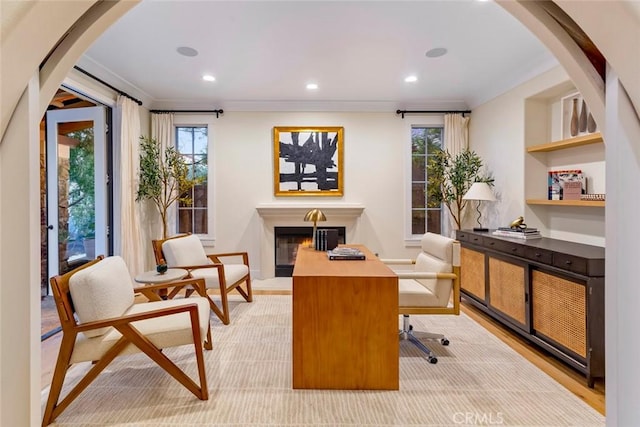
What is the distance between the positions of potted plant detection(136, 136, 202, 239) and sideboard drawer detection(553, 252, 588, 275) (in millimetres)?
4171

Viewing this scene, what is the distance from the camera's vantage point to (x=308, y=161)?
4.83 meters

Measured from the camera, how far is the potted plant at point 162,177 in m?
4.24

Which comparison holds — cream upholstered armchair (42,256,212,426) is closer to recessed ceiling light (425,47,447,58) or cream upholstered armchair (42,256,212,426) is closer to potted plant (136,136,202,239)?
potted plant (136,136,202,239)

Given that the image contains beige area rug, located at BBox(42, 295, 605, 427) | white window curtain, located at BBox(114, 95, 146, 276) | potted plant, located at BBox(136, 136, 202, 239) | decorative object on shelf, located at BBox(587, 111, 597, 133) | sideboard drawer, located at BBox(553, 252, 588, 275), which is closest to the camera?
beige area rug, located at BBox(42, 295, 605, 427)

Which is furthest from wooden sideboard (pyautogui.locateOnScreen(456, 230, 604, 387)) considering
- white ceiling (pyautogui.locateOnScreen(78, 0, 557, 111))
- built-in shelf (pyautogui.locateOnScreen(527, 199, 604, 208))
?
white ceiling (pyautogui.locateOnScreen(78, 0, 557, 111))

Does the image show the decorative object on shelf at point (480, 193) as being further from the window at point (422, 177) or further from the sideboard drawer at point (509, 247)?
the window at point (422, 177)

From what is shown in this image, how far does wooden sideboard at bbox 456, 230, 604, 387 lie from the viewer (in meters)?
2.04

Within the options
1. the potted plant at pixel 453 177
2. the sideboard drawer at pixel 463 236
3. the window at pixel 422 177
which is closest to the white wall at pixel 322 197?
the window at pixel 422 177

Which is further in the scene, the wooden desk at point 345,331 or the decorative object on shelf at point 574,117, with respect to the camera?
the decorative object on shelf at point 574,117

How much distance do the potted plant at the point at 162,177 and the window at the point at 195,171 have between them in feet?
0.59

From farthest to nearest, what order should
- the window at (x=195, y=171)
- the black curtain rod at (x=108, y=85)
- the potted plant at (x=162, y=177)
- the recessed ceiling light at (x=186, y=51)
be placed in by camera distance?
the window at (x=195, y=171)
the potted plant at (x=162, y=177)
the black curtain rod at (x=108, y=85)
the recessed ceiling light at (x=186, y=51)
